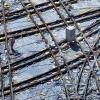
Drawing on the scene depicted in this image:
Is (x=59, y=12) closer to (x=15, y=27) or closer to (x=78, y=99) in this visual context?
(x=15, y=27)

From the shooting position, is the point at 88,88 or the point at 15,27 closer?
the point at 88,88

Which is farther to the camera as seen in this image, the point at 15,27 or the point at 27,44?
the point at 15,27

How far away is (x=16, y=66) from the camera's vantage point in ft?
44.0

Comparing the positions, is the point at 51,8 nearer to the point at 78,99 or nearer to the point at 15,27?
the point at 15,27

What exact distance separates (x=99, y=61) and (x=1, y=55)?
374 centimetres

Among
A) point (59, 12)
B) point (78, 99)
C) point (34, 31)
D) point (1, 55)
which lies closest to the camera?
point (78, 99)

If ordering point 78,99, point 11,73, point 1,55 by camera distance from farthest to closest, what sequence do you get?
1. point 1,55
2. point 11,73
3. point 78,99

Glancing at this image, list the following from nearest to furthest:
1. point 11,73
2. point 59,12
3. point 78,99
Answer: point 78,99 < point 11,73 < point 59,12

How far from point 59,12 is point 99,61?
3858mm

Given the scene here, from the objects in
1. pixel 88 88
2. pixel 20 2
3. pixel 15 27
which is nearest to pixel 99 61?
pixel 88 88

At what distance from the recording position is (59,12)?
16.3 metres

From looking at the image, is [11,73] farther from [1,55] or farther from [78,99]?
[78,99]

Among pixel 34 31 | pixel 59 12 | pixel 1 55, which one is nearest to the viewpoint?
pixel 1 55

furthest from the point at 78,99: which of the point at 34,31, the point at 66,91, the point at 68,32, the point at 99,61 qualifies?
the point at 34,31
